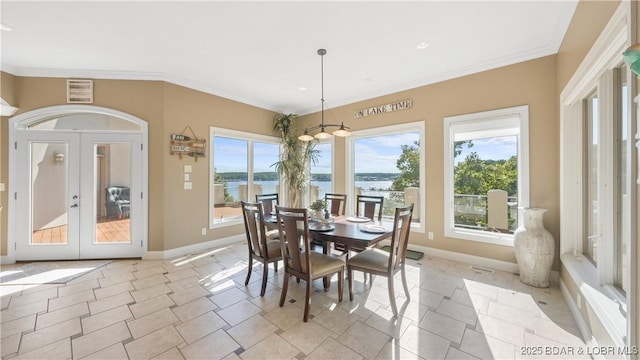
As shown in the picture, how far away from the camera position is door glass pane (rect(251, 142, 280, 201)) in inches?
215

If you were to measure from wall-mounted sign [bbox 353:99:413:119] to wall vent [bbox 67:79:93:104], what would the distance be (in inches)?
174

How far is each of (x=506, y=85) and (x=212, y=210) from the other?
5125 mm

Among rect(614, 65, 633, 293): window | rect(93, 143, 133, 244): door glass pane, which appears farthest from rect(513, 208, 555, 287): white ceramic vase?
rect(93, 143, 133, 244): door glass pane

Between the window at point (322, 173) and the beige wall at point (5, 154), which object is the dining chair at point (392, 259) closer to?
the window at point (322, 173)

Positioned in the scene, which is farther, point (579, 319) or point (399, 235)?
point (399, 235)

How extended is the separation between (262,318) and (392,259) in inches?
54.4

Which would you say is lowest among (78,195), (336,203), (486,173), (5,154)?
(336,203)

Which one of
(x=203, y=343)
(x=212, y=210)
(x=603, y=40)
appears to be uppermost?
(x=603, y=40)

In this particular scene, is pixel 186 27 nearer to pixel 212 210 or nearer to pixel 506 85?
pixel 212 210

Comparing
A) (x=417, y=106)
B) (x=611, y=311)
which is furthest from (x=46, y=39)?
(x=611, y=311)

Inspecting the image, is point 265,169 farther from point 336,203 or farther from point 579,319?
point 579,319

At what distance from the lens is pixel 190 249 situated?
4.24 m

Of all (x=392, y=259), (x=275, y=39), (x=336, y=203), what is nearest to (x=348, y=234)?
(x=392, y=259)

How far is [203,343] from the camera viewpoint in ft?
6.54
